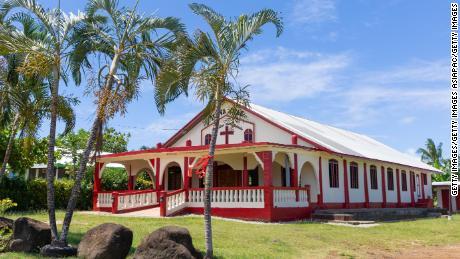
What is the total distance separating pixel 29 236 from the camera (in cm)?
1023

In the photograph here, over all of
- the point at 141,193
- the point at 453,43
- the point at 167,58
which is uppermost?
the point at 453,43

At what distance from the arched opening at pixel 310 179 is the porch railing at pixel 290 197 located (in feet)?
4.56

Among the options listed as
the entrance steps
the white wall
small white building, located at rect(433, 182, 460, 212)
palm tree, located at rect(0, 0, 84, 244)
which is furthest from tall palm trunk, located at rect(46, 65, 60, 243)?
small white building, located at rect(433, 182, 460, 212)

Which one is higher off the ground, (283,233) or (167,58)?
(167,58)

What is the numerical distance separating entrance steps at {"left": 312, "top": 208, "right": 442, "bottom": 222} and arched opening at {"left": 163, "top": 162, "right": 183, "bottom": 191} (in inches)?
333

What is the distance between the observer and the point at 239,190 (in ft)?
66.4

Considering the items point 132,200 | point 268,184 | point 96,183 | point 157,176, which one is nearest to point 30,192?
point 96,183

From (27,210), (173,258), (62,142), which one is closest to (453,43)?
(173,258)

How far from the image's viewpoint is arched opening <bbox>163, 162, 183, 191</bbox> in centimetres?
Result: 2666

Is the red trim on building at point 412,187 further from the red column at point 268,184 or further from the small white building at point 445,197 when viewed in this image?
the red column at point 268,184

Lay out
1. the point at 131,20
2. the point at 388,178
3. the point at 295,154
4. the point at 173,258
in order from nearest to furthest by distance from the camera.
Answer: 1. the point at 173,258
2. the point at 131,20
3. the point at 295,154
4. the point at 388,178

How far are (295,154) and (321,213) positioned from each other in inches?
112

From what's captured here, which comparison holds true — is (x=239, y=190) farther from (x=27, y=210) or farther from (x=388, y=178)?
(x=388, y=178)

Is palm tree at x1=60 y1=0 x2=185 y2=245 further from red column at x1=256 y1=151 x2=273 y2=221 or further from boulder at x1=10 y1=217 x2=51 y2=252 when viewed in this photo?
red column at x1=256 y1=151 x2=273 y2=221
